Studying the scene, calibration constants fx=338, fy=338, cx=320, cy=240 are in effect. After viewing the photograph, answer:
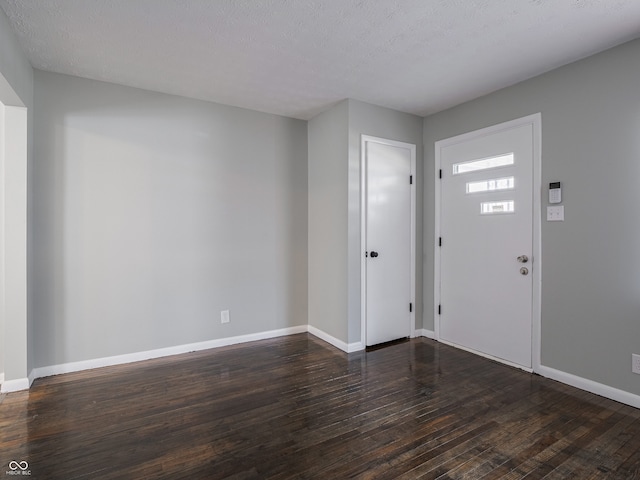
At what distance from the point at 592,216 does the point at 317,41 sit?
8.03ft

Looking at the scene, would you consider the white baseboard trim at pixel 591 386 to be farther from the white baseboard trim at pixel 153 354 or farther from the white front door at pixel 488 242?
the white baseboard trim at pixel 153 354

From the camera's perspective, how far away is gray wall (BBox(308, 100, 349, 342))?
3.56 m

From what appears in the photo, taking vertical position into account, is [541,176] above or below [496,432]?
above

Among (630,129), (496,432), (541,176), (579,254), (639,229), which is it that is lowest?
(496,432)

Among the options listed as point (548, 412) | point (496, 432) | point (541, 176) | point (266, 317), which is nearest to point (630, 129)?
point (541, 176)

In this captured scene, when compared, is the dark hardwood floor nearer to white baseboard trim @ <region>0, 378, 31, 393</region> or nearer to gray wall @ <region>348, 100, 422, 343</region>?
white baseboard trim @ <region>0, 378, 31, 393</region>

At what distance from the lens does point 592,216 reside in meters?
2.59

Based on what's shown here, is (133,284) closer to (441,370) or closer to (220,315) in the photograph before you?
(220,315)

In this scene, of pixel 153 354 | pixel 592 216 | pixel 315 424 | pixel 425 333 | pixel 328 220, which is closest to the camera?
pixel 315 424

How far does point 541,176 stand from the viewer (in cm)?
290

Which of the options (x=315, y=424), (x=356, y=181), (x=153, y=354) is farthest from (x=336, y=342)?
(x=153, y=354)

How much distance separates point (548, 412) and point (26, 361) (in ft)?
12.8

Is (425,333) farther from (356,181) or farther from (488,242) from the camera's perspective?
(356,181)

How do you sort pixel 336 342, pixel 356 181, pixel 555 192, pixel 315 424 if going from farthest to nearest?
pixel 336 342 < pixel 356 181 < pixel 555 192 < pixel 315 424
